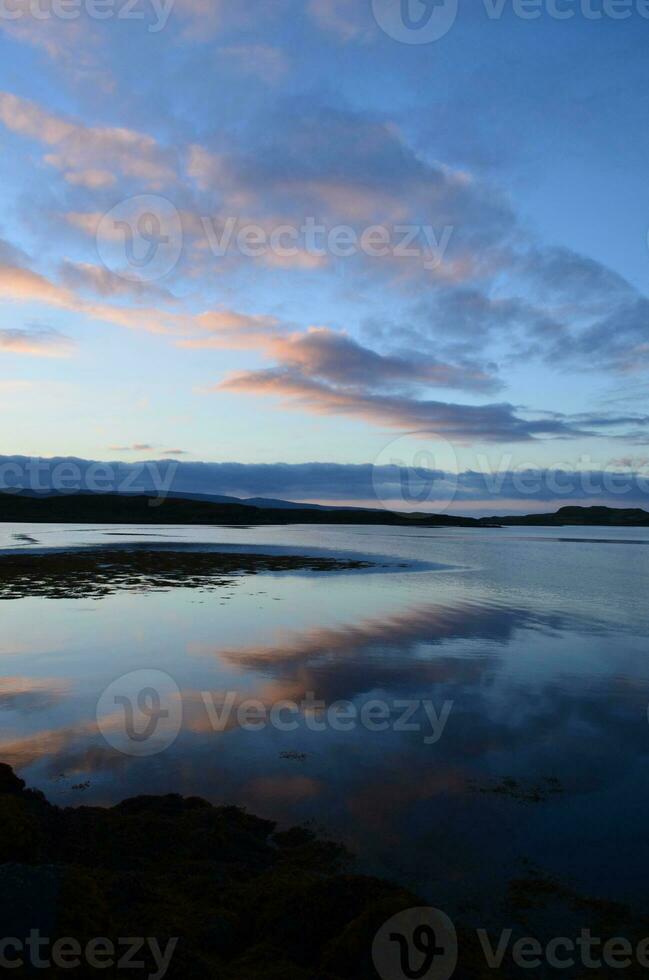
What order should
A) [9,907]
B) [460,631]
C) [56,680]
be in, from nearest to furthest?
[9,907] → [56,680] → [460,631]

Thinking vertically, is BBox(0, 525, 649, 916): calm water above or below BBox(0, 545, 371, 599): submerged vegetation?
above

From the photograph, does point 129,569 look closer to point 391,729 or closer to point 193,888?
point 391,729

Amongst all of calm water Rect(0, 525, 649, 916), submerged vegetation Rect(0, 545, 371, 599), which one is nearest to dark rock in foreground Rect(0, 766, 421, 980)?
calm water Rect(0, 525, 649, 916)

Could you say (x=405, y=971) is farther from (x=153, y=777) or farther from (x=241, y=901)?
(x=153, y=777)

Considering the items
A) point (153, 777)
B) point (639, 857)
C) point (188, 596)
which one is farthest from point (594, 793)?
point (188, 596)

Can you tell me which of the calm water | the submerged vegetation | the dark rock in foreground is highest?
the dark rock in foreground

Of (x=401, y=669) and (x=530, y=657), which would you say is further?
(x=530, y=657)

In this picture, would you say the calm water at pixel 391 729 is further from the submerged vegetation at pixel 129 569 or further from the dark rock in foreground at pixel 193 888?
the submerged vegetation at pixel 129 569

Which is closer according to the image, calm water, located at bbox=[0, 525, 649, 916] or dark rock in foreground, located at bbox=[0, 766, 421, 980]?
dark rock in foreground, located at bbox=[0, 766, 421, 980]

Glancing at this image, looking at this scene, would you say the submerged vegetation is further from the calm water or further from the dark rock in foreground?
the dark rock in foreground

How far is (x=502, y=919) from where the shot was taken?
732 cm

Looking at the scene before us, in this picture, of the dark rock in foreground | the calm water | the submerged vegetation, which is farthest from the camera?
the submerged vegetation

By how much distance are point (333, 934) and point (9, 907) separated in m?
3.42

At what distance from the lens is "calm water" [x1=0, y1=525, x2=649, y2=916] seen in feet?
30.5
